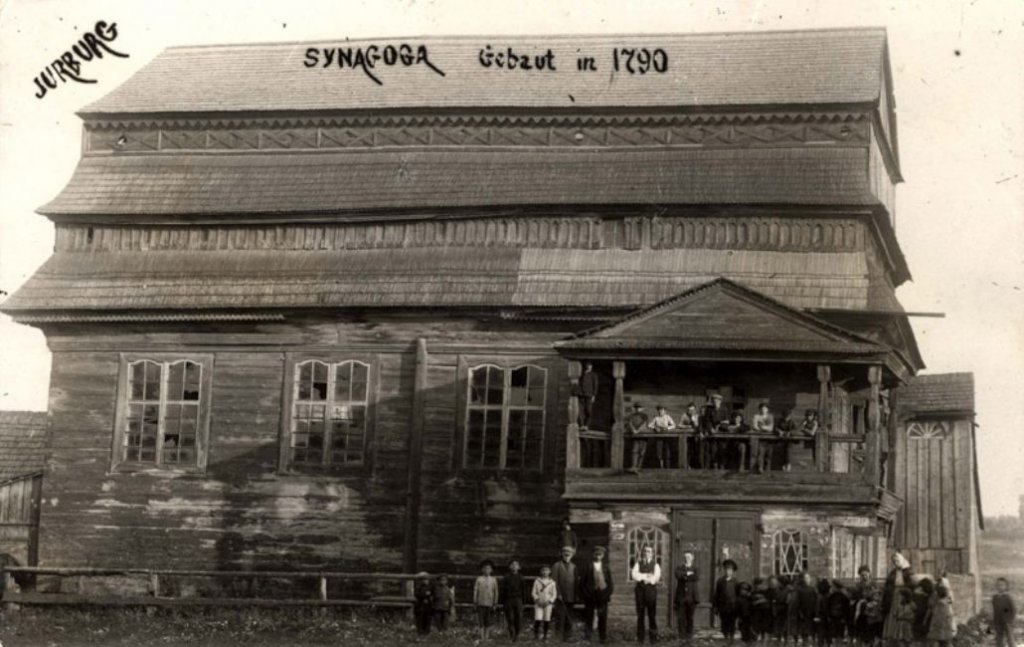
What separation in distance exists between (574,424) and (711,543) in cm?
310

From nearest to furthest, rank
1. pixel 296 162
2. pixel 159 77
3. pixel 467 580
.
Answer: pixel 467 580
pixel 296 162
pixel 159 77

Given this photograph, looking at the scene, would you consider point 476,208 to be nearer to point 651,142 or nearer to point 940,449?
point 651,142

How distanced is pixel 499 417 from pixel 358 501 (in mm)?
3320

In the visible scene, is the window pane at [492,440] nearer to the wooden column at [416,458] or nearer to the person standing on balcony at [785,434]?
the wooden column at [416,458]

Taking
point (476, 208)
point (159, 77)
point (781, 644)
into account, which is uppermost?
point (159, 77)

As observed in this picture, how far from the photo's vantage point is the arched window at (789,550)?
2439 centimetres

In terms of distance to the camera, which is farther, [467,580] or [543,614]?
[467,580]

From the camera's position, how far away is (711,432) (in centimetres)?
2531

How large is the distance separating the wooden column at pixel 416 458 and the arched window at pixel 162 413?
454 centimetres

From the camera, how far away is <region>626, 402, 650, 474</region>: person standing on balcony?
25.9 meters

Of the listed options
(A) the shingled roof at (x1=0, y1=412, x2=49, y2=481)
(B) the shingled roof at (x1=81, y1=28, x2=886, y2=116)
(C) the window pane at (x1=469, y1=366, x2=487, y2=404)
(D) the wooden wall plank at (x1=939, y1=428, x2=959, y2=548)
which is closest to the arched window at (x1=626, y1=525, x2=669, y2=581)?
(C) the window pane at (x1=469, y1=366, x2=487, y2=404)

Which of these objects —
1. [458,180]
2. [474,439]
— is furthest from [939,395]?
[458,180]

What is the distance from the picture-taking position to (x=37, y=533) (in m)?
31.3

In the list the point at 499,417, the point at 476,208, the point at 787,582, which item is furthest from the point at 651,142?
the point at 787,582
